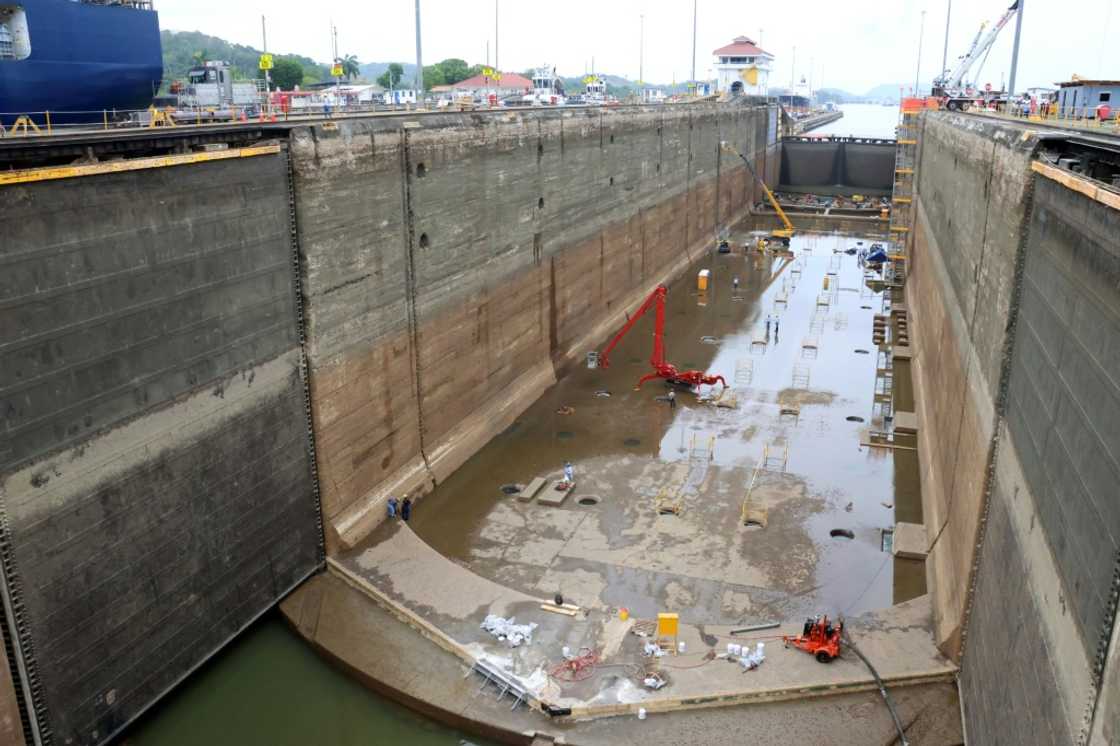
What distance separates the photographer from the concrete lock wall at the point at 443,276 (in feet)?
57.9

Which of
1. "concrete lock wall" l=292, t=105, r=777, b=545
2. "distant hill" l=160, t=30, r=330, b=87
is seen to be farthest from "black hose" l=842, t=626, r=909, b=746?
"distant hill" l=160, t=30, r=330, b=87

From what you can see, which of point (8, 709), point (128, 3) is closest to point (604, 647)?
point (8, 709)

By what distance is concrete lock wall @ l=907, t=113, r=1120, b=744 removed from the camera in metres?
8.20

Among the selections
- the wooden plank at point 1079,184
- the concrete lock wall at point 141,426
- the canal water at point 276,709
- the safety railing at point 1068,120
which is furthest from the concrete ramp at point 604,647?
the safety railing at point 1068,120

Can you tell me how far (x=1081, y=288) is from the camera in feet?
32.7

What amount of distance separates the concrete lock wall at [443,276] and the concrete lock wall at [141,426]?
3.82 feet

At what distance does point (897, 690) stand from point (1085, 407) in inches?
234

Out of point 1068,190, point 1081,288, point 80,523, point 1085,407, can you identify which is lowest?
point 80,523

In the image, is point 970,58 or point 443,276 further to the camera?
point 970,58

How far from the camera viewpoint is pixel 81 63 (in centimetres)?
2069

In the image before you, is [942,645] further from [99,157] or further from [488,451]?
[99,157]

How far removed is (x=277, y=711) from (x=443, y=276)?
11.0 meters


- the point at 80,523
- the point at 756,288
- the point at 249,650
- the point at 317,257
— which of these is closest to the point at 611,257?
the point at 756,288

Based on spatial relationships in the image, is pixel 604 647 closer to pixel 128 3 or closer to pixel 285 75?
pixel 128 3
